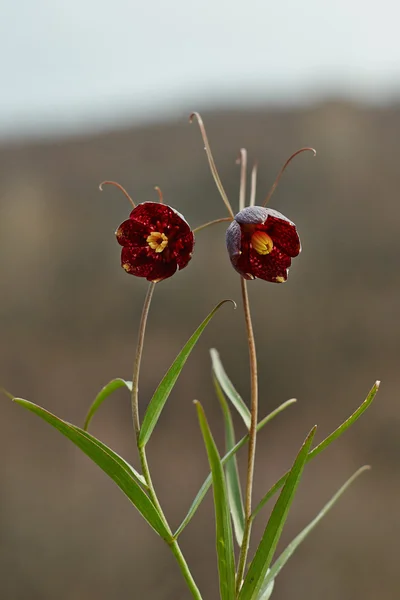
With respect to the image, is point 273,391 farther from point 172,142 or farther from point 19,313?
point 172,142

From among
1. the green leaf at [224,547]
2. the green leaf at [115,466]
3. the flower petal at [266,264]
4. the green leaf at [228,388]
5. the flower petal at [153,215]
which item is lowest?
the green leaf at [224,547]

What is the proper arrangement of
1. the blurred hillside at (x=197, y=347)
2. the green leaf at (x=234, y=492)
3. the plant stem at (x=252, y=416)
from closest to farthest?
1. the plant stem at (x=252, y=416)
2. the green leaf at (x=234, y=492)
3. the blurred hillside at (x=197, y=347)

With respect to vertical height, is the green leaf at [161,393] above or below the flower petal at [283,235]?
below

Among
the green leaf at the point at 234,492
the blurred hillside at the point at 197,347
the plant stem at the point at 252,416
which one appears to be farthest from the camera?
the blurred hillside at the point at 197,347

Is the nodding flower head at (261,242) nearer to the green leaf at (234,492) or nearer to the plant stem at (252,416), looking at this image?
the plant stem at (252,416)

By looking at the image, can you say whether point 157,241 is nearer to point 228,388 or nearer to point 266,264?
point 266,264

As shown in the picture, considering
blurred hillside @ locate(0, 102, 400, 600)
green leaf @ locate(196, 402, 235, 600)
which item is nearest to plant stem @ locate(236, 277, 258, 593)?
green leaf @ locate(196, 402, 235, 600)

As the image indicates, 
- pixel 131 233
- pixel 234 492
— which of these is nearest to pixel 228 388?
pixel 234 492

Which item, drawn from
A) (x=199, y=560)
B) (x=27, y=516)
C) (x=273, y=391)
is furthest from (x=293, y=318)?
(x=27, y=516)

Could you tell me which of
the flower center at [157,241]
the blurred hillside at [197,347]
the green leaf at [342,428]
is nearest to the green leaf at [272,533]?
the green leaf at [342,428]
